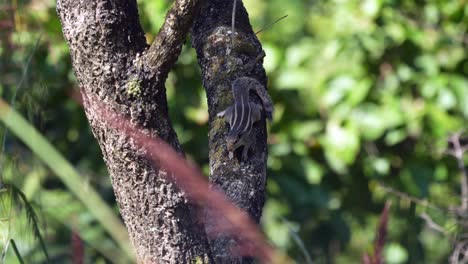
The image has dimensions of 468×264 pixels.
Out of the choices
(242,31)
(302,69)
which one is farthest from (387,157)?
(242,31)

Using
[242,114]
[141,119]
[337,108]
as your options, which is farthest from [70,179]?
[337,108]

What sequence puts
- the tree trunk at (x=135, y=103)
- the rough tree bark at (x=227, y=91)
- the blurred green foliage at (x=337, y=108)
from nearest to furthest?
the tree trunk at (x=135, y=103) → the rough tree bark at (x=227, y=91) → the blurred green foliage at (x=337, y=108)

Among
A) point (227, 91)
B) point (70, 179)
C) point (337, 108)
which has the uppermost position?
point (337, 108)

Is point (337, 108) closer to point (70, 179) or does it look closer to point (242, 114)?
point (242, 114)

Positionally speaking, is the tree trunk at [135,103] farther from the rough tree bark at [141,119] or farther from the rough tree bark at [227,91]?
the rough tree bark at [227,91]

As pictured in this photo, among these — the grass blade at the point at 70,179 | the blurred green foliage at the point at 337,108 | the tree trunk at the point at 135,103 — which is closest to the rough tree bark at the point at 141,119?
the tree trunk at the point at 135,103

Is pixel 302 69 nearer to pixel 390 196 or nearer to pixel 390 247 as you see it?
pixel 390 196
